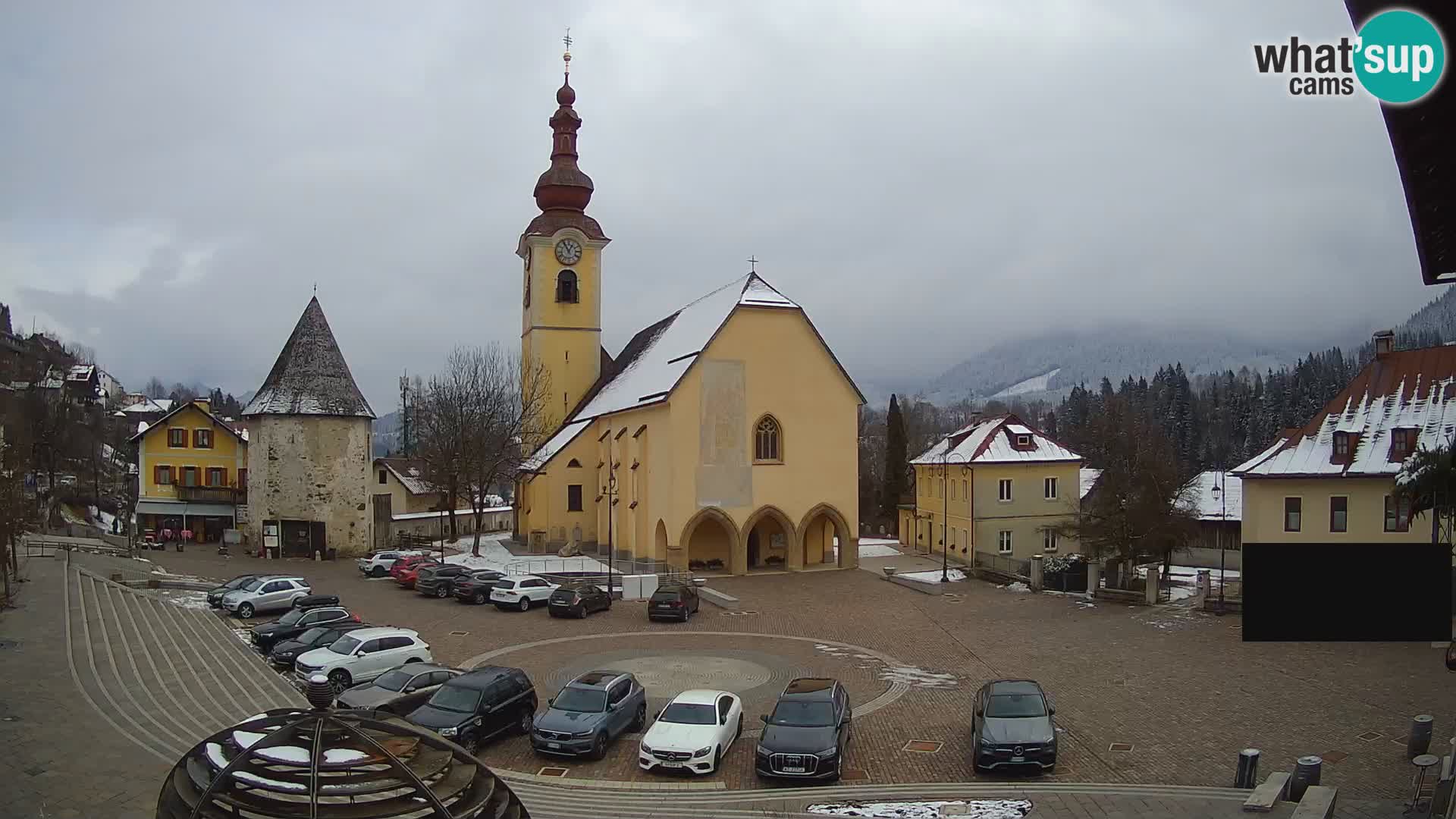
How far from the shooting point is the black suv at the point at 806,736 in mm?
14898

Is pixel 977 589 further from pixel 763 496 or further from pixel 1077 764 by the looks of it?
pixel 1077 764

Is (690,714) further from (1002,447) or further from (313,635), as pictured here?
(1002,447)

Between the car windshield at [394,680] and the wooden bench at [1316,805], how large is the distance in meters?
14.4

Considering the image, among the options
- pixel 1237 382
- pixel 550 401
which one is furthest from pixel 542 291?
pixel 1237 382

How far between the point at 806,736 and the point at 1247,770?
641cm

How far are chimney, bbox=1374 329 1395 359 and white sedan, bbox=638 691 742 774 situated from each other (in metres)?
30.6

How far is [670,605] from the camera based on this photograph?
2992 cm

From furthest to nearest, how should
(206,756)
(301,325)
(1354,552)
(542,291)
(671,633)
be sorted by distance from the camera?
1. (542,291)
2. (301,325)
3. (671,633)
4. (1354,552)
5. (206,756)

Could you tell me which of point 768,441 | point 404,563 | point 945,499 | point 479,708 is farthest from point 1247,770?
point 945,499

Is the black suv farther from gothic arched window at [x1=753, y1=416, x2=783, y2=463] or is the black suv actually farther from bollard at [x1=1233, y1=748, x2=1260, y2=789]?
gothic arched window at [x1=753, y1=416, x2=783, y2=463]

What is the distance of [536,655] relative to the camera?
2453cm

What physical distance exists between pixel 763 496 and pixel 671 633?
14.8m

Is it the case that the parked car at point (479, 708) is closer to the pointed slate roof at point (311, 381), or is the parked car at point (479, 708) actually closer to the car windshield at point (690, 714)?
the car windshield at point (690, 714)
